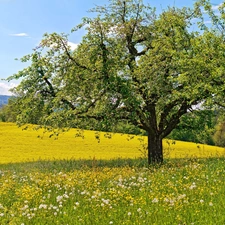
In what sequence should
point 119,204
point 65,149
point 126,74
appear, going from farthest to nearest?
point 65,149 < point 126,74 < point 119,204

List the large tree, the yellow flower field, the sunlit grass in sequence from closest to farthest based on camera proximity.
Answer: the sunlit grass, the large tree, the yellow flower field

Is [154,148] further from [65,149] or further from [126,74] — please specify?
[65,149]

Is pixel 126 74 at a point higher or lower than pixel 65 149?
higher

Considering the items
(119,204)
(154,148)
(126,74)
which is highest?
(126,74)

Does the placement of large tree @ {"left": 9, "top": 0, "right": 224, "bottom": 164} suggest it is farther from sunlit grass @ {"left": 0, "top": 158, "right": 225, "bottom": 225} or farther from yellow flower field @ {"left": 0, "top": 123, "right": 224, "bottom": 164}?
yellow flower field @ {"left": 0, "top": 123, "right": 224, "bottom": 164}

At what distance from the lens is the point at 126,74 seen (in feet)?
61.5

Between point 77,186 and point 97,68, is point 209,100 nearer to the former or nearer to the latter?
point 97,68

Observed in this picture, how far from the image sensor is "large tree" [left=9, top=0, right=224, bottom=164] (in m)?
17.1

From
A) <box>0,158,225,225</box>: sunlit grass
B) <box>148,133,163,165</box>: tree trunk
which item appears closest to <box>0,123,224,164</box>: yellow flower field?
<box>148,133,163,165</box>: tree trunk

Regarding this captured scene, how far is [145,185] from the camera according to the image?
1073 cm

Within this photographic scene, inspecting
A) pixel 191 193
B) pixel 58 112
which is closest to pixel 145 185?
pixel 191 193

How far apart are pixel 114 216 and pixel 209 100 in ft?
32.8

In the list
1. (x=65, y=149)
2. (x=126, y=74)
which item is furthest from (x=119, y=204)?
(x=65, y=149)

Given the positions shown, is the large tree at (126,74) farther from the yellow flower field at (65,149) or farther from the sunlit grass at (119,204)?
the yellow flower field at (65,149)
